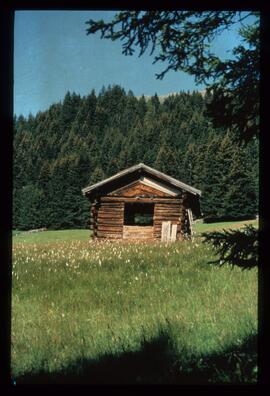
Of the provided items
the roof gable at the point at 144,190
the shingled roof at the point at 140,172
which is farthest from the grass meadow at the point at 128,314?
the roof gable at the point at 144,190

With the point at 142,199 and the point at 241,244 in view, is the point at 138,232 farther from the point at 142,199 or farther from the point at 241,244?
the point at 241,244

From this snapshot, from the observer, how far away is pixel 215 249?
4684mm

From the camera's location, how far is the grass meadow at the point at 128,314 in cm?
379

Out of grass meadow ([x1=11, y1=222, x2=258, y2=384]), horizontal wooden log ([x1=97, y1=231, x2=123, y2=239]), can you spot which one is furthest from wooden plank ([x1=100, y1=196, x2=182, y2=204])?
grass meadow ([x1=11, y1=222, x2=258, y2=384])

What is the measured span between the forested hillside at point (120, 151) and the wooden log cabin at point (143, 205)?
11 cm

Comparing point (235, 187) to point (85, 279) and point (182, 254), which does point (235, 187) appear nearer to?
point (182, 254)

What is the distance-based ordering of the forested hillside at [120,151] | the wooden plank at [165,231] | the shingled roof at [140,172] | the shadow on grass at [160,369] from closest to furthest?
the shadow on grass at [160,369], the forested hillside at [120,151], the shingled roof at [140,172], the wooden plank at [165,231]

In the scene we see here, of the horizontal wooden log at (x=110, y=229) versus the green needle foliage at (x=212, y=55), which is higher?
the green needle foliage at (x=212, y=55)

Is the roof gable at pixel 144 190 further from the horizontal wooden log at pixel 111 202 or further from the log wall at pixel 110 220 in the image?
the log wall at pixel 110 220

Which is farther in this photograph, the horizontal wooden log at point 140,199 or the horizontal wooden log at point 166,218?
the horizontal wooden log at point 140,199

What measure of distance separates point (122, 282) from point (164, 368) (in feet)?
3.66
